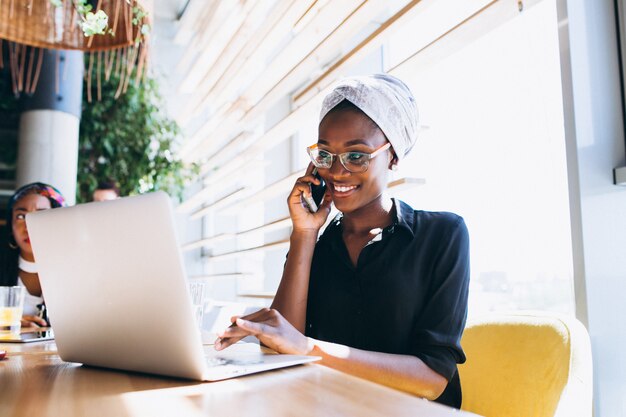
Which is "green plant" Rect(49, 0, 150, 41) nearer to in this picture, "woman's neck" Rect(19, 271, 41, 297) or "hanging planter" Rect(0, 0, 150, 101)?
"hanging planter" Rect(0, 0, 150, 101)

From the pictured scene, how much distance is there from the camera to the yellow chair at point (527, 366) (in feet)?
4.09

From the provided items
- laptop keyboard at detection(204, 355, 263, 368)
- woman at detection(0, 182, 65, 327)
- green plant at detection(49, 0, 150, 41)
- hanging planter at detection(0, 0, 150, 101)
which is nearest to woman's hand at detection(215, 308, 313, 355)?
laptop keyboard at detection(204, 355, 263, 368)

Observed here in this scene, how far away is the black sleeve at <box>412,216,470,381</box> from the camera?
4.27ft

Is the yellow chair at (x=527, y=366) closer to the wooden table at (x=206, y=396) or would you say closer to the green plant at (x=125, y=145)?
the wooden table at (x=206, y=396)

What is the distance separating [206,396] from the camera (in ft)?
2.55

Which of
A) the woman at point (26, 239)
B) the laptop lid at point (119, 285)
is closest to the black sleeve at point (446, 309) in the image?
the laptop lid at point (119, 285)

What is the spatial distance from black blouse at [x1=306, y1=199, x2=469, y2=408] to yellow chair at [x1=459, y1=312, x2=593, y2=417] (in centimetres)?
11

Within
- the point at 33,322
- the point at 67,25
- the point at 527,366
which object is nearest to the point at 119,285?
the point at 527,366

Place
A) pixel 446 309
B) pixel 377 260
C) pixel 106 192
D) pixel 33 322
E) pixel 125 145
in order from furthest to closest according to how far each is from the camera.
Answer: pixel 125 145 < pixel 106 192 < pixel 33 322 < pixel 377 260 < pixel 446 309

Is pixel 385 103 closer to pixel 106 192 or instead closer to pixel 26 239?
pixel 26 239

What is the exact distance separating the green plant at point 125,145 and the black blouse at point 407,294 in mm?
3492

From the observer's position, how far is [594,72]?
1.72m

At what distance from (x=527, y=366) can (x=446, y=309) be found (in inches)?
9.4

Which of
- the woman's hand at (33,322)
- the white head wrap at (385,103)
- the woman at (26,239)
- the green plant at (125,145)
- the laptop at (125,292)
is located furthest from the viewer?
the green plant at (125,145)
